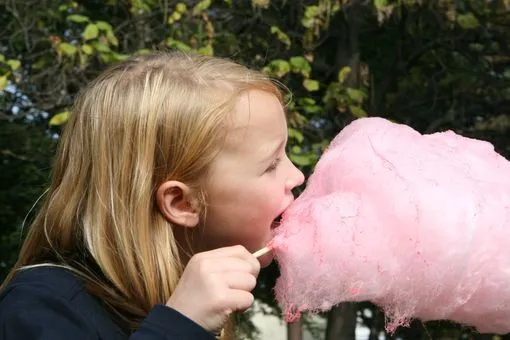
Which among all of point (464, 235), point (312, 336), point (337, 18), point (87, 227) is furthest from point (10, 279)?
point (312, 336)

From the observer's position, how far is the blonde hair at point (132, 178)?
6.58 ft

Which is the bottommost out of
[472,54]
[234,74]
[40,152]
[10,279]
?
[40,152]

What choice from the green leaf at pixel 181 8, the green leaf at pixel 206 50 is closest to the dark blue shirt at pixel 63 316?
the green leaf at pixel 206 50

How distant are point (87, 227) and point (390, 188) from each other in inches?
27.1

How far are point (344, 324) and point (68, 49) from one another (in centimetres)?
232

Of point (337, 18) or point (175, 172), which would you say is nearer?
point (175, 172)

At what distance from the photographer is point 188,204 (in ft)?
6.73

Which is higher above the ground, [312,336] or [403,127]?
[403,127]

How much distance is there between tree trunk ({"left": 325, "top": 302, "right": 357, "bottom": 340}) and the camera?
5527 mm

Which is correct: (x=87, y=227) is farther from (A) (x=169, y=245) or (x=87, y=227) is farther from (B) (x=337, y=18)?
(B) (x=337, y=18)

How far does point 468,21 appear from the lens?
4.93 meters

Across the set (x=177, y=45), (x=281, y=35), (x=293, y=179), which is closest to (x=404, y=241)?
(x=293, y=179)

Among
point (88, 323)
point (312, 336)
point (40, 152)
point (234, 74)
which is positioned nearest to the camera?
point (88, 323)

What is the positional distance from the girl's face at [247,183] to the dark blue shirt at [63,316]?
1.00ft
